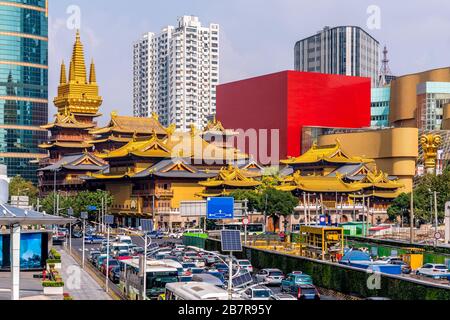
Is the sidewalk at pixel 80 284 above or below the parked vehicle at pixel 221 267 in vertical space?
below

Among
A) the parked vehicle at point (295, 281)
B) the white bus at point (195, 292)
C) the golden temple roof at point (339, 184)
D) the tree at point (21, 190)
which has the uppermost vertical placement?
the golden temple roof at point (339, 184)

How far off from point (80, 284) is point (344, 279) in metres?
16.7

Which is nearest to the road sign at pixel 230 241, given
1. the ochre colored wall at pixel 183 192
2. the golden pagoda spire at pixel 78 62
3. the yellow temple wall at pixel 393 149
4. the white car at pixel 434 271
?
the white car at pixel 434 271

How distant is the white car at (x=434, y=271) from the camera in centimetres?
5434

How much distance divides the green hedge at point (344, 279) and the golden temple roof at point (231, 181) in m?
47.4

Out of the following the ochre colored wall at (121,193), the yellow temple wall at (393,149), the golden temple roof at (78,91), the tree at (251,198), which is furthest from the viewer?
the golden temple roof at (78,91)

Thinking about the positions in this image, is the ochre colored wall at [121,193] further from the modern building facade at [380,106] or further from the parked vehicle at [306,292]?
the parked vehicle at [306,292]

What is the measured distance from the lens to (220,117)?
16975cm

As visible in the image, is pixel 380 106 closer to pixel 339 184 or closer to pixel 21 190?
pixel 339 184

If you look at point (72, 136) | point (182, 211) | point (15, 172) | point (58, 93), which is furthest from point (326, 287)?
point (15, 172)
